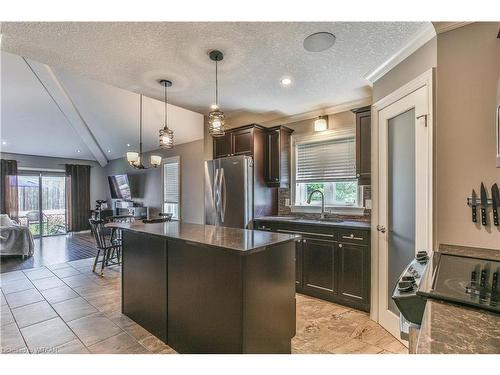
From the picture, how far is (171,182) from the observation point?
644 centimetres

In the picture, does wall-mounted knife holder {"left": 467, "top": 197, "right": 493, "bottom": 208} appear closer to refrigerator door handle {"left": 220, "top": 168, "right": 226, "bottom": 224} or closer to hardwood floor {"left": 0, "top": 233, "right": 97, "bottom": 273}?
refrigerator door handle {"left": 220, "top": 168, "right": 226, "bottom": 224}

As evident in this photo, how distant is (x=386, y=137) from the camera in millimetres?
2467

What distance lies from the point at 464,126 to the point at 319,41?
124 cm

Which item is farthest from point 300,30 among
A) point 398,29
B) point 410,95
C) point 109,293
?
point 109,293

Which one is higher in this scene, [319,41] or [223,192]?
[319,41]

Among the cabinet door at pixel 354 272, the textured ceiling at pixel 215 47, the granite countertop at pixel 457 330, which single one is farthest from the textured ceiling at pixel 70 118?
the granite countertop at pixel 457 330

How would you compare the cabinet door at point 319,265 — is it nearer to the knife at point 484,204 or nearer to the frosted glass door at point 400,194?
the frosted glass door at point 400,194

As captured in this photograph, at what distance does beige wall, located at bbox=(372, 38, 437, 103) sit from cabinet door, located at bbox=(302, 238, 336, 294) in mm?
1711

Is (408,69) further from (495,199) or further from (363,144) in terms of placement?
(495,199)

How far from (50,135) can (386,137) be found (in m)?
8.22

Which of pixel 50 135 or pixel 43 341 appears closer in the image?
pixel 43 341

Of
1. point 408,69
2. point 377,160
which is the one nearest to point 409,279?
Result: point 377,160
